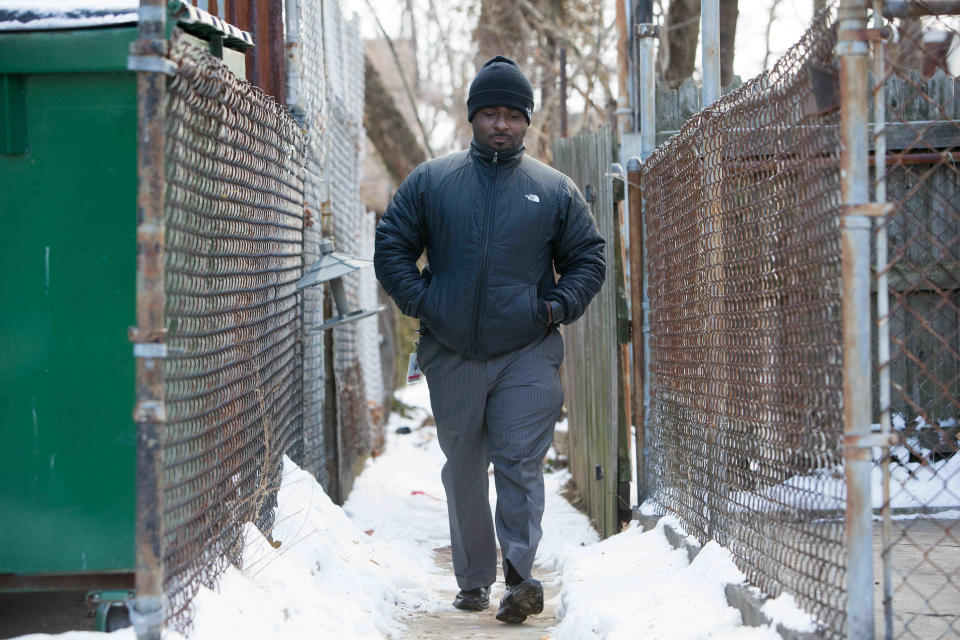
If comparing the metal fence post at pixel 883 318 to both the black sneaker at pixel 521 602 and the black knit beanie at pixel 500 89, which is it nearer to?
the black sneaker at pixel 521 602

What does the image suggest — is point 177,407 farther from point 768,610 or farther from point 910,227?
point 910,227

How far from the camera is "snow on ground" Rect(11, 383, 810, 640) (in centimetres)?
359

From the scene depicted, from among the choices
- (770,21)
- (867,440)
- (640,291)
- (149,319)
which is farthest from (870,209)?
(770,21)

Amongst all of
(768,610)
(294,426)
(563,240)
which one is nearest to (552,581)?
(294,426)

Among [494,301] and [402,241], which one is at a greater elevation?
[402,241]

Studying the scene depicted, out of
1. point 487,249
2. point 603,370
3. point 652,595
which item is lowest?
point 652,595

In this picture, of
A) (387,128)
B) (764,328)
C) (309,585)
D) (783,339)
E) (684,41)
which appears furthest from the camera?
(387,128)

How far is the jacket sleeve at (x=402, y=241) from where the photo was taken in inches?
193

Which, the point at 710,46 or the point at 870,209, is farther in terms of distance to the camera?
the point at 710,46

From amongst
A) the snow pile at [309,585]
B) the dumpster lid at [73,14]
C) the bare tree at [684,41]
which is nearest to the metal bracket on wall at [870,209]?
the dumpster lid at [73,14]

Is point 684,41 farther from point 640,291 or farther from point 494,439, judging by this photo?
point 494,439

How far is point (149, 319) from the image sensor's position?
2908mm

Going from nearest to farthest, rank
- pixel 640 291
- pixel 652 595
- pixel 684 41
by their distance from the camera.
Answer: pixel 652 595
pixel 640 291
pixel 684 41

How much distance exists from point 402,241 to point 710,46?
1.81 m
